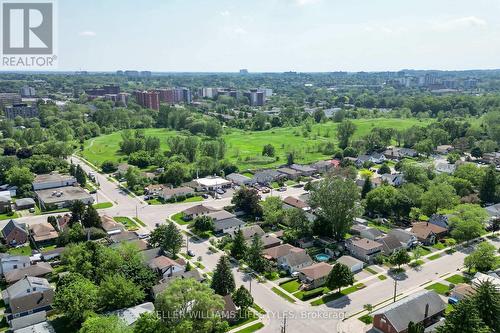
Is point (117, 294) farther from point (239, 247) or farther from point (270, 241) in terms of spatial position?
point (270, 241)

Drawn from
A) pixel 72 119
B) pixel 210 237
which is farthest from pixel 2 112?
pixel 210 237

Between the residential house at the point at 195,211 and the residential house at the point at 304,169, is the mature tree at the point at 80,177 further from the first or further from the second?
the residential house at the point at 304,169

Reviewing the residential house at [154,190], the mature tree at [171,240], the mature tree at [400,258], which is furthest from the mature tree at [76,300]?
the residential house at [154,190]

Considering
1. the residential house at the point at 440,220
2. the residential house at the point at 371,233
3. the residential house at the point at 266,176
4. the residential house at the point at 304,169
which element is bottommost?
the residential house at the point at 371,233

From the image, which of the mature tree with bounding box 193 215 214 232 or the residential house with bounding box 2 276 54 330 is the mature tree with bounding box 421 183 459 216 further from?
the residential house with bounding box 2 276 54 330

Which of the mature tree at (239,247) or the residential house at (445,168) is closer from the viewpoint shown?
the mature tree at (239,247)

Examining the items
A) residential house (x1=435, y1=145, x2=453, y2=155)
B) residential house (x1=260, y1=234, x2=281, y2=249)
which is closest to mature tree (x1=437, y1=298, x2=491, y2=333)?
residential house (x1=260, y1=234, x2=281, y2=249)

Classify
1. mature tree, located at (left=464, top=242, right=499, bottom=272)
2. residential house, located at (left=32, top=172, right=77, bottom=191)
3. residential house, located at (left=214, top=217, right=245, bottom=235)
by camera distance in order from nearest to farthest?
mature tree, located at (left=464, top=242, right=499, bottom=272), residential house, located at (left=214, top=217, right=245, bottom=235), residential house, located at (left=32, top=172, right=77, bottom=191)

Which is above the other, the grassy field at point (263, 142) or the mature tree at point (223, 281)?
the grassy field at point (263, 142)
